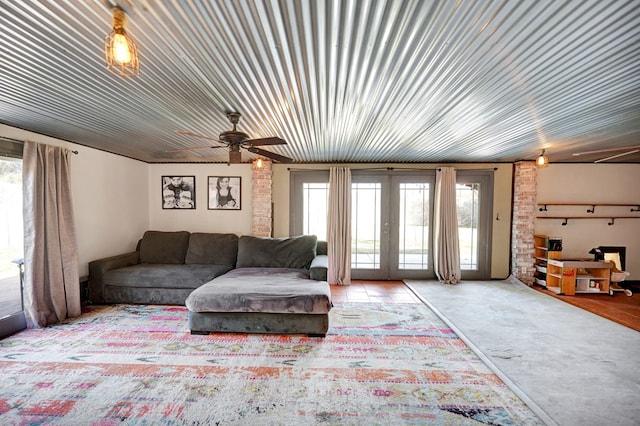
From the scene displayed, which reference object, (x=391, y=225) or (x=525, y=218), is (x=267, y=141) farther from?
(x=525, y=218)

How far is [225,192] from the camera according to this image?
5406 millimetres

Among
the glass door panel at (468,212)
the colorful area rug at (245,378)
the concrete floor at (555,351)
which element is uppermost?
the glass door panel at (468,212)

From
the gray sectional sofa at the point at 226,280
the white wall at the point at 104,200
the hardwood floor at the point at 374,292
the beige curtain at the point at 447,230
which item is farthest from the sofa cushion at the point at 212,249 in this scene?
the beige curtain at the point at 447,230

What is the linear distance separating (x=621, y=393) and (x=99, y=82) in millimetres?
4572

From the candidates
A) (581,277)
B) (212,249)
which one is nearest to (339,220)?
(212,249)

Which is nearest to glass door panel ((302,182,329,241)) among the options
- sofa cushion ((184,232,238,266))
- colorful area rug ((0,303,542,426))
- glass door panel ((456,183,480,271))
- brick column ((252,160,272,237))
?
brick column ((252,160,272,237))

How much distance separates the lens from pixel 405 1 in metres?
1.27

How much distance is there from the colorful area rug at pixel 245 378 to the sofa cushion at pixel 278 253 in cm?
132

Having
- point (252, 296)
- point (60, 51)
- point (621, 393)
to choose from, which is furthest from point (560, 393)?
point (60, 51)

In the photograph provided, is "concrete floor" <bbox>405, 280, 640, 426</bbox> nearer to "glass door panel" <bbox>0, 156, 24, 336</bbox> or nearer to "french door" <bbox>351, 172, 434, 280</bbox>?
"french door" <bbox>351, 172, 434, 280</bbox>

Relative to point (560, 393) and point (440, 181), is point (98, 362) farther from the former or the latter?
point (440, 181)

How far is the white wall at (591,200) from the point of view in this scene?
4934 millimetres

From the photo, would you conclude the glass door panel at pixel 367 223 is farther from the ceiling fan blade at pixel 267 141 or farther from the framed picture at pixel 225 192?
the ceiling fan blade at pixel 267 141

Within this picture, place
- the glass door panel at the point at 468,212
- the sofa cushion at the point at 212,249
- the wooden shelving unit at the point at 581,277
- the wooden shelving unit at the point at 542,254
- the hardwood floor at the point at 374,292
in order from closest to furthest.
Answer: the hardwood floor at the point at 374,292 < the wooden shelving unit at the point at 581,277 < the sofa cushion at the point at 212,249 < the wooden shelving unit at the point at 542,254 < the glass door panel at the point at 468,212
